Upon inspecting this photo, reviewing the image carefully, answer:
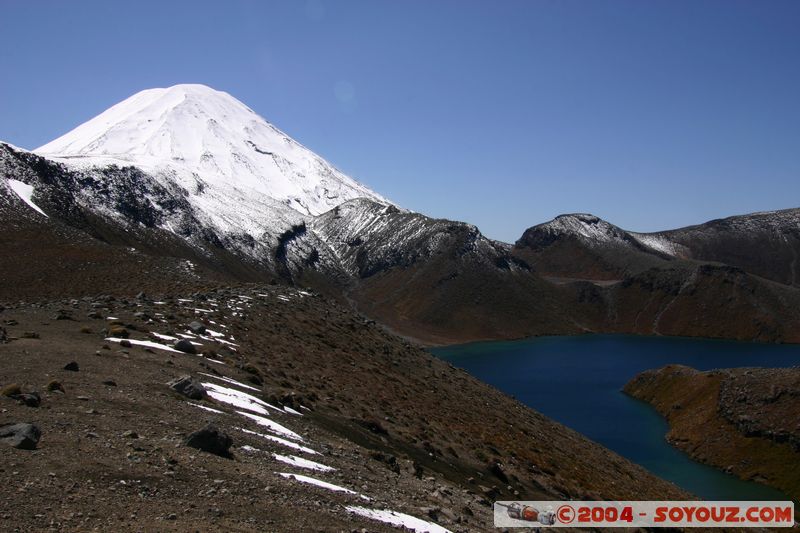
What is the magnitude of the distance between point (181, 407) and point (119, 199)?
142 meters

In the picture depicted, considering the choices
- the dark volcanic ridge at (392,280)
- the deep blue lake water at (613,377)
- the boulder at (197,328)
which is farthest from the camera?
the dark volcanic ridge at (392,280)

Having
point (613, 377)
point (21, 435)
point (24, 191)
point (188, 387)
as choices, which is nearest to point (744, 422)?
point (613, 377)

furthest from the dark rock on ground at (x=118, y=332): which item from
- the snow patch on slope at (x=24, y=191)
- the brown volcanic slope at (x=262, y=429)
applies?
the snow patch on slope at (x=24, y=191)

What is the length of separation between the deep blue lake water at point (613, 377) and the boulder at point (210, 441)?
51.7 meters

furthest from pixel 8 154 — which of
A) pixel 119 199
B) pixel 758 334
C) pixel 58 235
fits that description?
pixel 758 334

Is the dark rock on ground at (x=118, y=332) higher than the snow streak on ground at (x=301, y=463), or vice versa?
the dark rock on ground at (x=118, y=332)

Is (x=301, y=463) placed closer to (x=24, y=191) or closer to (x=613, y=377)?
(x=613, y=377)

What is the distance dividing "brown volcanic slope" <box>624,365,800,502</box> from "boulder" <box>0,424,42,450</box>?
60.8 metres

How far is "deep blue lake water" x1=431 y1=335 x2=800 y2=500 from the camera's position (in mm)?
60031

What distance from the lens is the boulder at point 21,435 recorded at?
1123 centimetres

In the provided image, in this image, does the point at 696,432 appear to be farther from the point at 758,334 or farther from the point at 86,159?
the point at 86,159

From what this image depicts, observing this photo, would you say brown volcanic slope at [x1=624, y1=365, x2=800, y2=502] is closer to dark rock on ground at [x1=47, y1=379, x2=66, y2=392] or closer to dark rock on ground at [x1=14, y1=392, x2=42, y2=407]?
dark rock on ground at [x1=47, y1=379, x2=66, y2=392]

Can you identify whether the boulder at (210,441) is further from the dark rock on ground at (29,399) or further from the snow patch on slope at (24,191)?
the snow patch on slope at (24,191)

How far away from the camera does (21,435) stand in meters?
11.3
